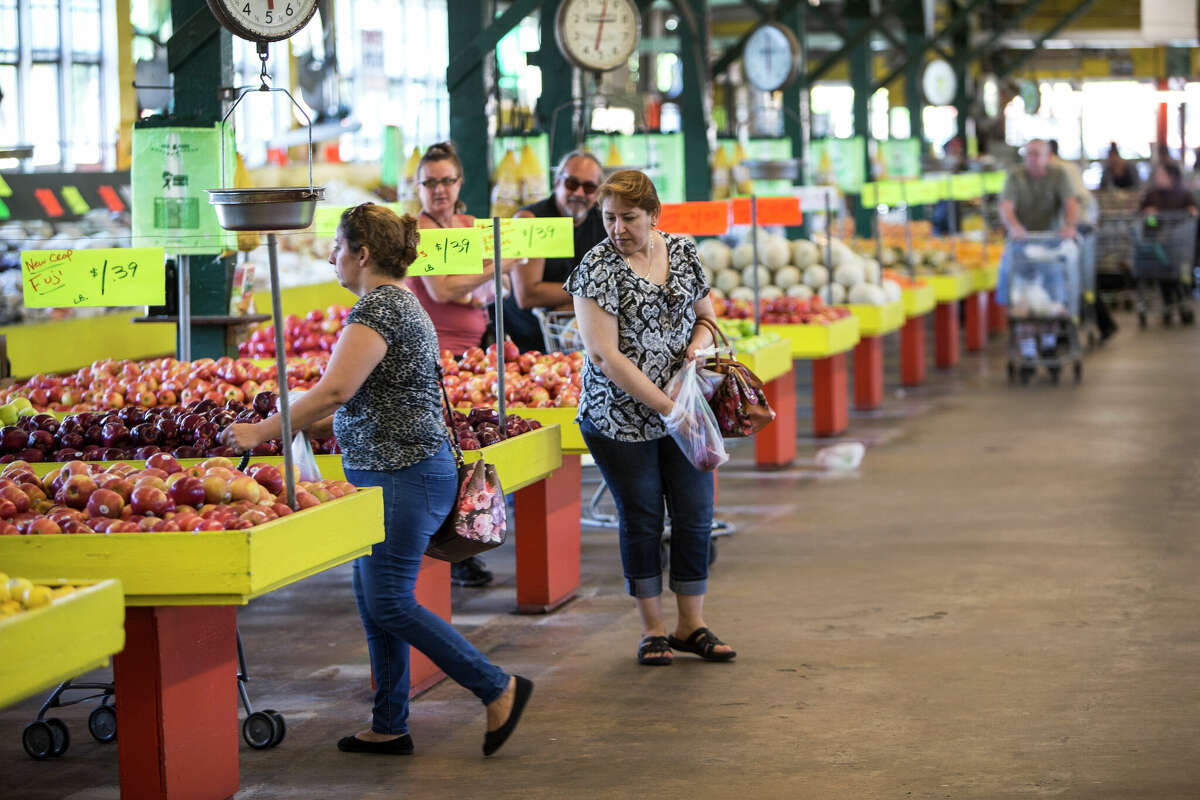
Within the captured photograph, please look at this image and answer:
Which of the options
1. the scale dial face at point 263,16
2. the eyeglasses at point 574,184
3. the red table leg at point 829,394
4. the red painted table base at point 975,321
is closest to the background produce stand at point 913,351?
the red painted table base at point 975,321

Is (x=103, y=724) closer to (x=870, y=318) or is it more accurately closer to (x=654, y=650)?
(x=654, y=650)

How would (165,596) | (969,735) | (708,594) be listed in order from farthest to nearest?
(708,594), (969,735), (165,596)

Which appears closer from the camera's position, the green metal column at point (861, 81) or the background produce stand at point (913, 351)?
the background produce stand at point (913, 351)

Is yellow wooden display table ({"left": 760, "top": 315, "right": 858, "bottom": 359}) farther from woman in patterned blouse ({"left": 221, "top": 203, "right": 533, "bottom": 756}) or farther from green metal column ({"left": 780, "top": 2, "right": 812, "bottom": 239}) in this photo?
woman in patterned blouse ({"left": 221, "top": 203, "right": 533, "bottom": 756})

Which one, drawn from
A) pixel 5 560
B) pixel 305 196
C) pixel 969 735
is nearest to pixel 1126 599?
pixel 969 735

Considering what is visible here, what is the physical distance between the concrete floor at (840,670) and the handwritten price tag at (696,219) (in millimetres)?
1376

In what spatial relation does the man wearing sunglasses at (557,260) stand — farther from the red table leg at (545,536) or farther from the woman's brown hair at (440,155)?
the red table leg at (545,536)

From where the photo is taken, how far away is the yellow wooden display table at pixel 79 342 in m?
8.66

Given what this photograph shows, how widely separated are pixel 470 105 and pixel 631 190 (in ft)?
12.0

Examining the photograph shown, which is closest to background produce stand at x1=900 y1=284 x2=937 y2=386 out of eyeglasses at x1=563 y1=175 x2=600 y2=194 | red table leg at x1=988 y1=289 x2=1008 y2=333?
red table leg at x1=988 y1=289 x2=1008 y2=333

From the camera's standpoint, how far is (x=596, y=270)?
5.19 metres

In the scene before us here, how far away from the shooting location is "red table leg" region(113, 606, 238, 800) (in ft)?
12.8

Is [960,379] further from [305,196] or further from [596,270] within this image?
[305,196]

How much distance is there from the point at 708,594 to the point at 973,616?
40.5 inches
